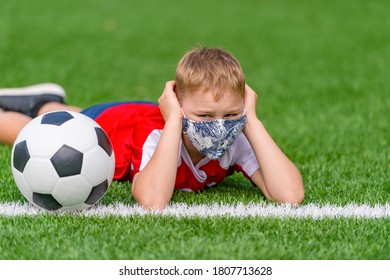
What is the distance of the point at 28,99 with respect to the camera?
650 cm

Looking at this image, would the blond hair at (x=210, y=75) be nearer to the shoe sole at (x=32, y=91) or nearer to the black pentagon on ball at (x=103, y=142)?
the black pentagon on ball at (x=103, y=142)

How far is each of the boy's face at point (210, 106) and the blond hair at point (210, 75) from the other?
3 cm

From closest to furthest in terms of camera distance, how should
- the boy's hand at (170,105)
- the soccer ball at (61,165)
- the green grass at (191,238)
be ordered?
the green grass at (191,238)
the soccer ball at (61,165)
the boy's hand at (170,105)

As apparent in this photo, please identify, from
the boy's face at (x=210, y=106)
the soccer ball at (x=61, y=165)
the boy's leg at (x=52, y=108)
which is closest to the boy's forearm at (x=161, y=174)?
the boy's face at (x=210, y=106)

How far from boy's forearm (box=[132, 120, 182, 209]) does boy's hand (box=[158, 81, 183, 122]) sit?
0.04 m

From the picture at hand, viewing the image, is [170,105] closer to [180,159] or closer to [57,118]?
[180,159]

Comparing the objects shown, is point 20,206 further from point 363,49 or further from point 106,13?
point 106,13

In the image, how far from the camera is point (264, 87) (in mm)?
9781

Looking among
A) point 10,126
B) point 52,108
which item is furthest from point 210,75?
point 52,108

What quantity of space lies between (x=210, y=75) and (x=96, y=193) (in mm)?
946

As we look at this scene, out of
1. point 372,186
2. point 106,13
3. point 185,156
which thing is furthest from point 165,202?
point 106,13

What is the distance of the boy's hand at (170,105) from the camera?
4.41 meters

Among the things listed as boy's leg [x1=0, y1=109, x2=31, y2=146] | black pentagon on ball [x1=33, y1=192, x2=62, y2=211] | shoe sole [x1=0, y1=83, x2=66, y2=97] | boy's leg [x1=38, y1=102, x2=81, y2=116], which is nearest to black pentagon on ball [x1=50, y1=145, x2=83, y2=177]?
black pentagon on ball [x1=33, y1=192, x2=62, y2=211]

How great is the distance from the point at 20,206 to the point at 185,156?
106 cm
